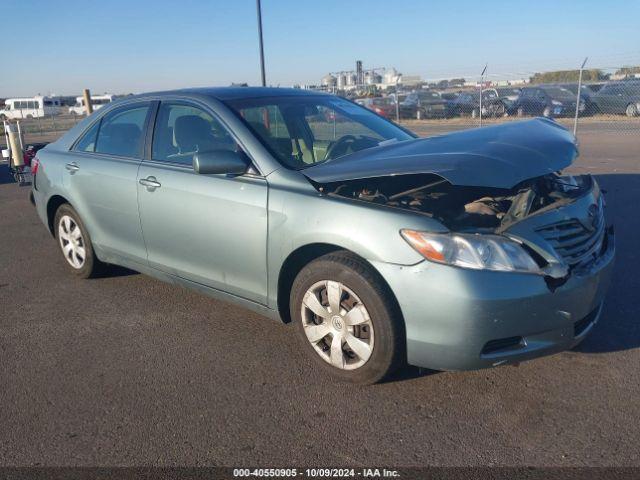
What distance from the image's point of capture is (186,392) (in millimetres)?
3234

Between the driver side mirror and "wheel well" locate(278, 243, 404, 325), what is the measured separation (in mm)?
649

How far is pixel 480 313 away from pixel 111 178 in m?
3.07

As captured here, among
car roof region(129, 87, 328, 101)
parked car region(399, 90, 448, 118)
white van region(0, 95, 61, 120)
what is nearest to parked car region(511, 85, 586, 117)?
parked car region(399, 90, 448, 118)

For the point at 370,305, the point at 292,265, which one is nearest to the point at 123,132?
the point at 292,265

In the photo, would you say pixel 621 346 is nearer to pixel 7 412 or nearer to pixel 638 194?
pixel 7 412

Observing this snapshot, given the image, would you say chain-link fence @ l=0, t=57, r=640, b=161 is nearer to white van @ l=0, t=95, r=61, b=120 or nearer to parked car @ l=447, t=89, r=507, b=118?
parked car @ l=447, t=89, r=507, b=118

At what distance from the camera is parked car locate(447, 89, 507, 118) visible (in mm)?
21266

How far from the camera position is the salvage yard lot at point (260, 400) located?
2.65 m

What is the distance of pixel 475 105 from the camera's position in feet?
75.3

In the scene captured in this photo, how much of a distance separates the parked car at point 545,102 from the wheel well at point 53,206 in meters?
18.5

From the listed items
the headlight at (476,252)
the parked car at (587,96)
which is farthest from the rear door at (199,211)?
the parked car at (587,96)

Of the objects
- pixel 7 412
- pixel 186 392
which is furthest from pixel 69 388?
pixel 186 392

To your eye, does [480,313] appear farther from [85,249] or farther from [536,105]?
[536,105]

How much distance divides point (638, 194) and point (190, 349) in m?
6.73
